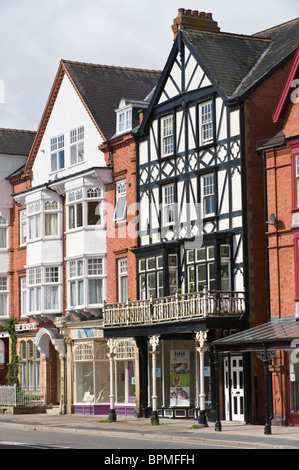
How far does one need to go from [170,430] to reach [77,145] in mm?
16952

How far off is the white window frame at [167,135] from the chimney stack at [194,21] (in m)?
3.84

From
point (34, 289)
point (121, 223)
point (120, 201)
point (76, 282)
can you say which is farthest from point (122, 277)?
point (34, 289)

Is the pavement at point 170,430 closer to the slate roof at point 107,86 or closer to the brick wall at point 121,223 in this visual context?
the brick wall at point 121,223

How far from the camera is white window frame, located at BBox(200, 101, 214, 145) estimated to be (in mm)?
36125

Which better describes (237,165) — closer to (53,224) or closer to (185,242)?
(185,242)

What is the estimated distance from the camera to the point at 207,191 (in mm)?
36156

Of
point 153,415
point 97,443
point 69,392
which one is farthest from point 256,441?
point 69,392

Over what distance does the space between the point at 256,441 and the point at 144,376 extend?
13094 millimetres

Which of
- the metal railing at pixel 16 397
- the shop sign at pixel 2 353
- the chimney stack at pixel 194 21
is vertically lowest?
the metal railing at pixel 16 397

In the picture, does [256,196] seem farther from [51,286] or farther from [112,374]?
[51,286]

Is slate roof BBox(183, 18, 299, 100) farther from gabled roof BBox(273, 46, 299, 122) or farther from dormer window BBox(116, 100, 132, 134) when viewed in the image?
dormer window BBox(116, 100, 132, 134)

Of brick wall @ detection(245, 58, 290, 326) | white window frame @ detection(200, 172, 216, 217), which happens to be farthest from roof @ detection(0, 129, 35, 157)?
brick wall @ detection(245, 58, 290, 326)

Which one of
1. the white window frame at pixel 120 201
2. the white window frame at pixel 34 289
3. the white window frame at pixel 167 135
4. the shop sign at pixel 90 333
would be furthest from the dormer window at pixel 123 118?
the shop sign at pixel 90 333

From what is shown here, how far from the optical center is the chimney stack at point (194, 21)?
39.7 metres
